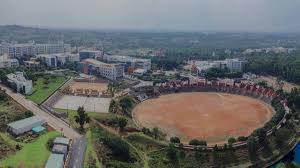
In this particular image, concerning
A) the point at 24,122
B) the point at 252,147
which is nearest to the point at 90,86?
the point at 24,122

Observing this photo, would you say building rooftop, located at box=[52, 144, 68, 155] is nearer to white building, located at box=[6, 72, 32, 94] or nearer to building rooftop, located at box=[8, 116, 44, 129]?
building rooftop, located at box=[8, 116, 44, 129]

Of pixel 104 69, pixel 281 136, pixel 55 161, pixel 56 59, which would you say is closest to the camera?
pixel 55 161

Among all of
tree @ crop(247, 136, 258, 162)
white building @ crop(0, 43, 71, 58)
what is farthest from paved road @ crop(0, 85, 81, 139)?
white building @ crop(0, 43, 71, 58)

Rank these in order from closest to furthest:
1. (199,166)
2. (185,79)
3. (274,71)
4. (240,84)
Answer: (199,166) → (240,84) → (185,79) → (274,71)

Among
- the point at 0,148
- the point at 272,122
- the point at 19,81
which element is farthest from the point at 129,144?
the point at 19,81

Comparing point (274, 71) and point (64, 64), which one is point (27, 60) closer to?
point (64, 64)

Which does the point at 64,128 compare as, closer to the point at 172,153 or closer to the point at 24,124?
the point at 24,124
